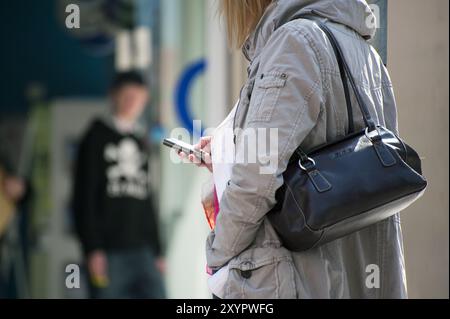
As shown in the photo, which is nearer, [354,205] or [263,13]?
[354,205]

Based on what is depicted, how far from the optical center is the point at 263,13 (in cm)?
231

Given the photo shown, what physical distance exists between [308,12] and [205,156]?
1.65ft

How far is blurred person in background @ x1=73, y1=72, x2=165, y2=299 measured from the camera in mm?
5961

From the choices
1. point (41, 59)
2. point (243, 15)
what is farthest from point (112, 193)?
point (243, 15)

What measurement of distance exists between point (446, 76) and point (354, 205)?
1731 millimetres

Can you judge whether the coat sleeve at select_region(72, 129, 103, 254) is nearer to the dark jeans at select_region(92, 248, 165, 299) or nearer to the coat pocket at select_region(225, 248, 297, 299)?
the dark jeans at select_region(92, 248, 165, 299)

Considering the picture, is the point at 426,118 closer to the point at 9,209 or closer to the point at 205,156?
the point at 205,156

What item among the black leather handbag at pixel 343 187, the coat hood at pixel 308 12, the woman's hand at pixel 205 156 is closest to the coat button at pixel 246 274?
the black leather handbag at pixel 343 187

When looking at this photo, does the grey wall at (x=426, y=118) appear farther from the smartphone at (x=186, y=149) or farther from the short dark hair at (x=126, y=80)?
the short dark hair at (x=126, y=80)

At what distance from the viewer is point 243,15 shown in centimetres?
233

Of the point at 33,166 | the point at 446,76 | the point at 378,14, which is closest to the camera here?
the point at 378,14

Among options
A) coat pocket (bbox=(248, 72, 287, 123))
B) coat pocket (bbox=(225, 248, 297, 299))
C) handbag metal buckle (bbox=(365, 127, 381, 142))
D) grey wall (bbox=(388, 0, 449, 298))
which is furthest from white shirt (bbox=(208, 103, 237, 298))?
grey wall (bbox=(388, 0, 449, 298))
